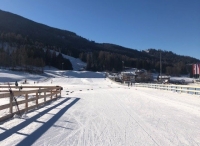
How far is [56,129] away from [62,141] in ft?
5.50

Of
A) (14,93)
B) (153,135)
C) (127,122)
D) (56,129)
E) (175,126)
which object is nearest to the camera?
(153,135)

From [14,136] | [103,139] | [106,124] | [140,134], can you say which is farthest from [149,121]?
[14,136]

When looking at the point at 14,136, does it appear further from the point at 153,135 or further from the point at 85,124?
the point at 153,135

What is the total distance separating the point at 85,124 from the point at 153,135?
2.84 meters

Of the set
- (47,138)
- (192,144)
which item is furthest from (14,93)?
(192,144)

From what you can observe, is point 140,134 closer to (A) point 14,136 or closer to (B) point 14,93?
(A) point 14,136

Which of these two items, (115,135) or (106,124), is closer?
(115,135)

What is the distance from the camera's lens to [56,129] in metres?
8.41

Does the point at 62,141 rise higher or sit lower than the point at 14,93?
lower

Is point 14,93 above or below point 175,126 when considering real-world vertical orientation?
above

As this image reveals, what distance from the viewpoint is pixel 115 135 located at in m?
7.53

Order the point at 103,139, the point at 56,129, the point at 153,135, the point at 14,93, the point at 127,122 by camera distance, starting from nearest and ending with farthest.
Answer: the point at 103,139 < the point at 153,135 < the point at 56,129 < the point at 127,122 < the point at 14,93

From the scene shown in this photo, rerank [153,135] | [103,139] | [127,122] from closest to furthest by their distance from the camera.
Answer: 1. [103,139]
2. [153,135]
3. [127,122]

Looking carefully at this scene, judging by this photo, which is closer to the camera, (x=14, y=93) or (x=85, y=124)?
(x=85, y=124)
